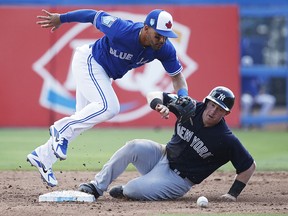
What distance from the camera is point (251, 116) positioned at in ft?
62.1

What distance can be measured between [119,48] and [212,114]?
1273 millimetres

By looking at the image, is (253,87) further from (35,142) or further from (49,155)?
(49,155)

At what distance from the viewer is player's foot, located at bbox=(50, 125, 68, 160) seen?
307 inches

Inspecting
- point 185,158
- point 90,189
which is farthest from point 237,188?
point 90,189

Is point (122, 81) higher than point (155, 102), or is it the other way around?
point (155, 102)

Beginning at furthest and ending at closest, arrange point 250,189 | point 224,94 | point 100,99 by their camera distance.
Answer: point 250,189 < point 100,99 < point 224,94

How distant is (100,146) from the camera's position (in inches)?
535

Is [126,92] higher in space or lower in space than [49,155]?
lower

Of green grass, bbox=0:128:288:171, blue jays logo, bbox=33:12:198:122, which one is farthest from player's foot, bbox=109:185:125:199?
blue jays logo, bbox=33:12:198:122

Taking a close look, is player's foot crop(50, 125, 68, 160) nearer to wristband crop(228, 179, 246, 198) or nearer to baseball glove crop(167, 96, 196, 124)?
baseball glove crop(167, 96, 196, 124)

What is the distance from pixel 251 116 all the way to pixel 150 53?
11051 millimetres

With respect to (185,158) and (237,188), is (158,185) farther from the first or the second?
(237,188)

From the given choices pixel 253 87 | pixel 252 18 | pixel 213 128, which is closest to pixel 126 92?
pixel 253 87

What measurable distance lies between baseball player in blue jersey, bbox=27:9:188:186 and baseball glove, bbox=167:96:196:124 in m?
0.72
